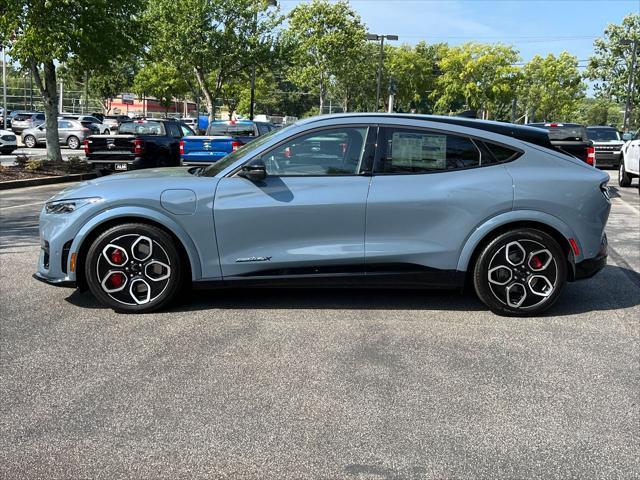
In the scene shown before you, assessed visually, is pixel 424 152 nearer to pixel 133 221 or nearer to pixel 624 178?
pixel 133 221

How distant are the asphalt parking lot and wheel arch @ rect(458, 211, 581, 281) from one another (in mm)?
494

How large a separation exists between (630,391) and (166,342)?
3028mm

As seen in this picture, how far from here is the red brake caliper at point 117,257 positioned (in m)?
5.05

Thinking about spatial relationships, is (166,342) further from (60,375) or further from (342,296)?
(342,296)

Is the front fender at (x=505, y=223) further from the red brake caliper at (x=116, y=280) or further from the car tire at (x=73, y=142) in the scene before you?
the car tire at (x=73, y=142)

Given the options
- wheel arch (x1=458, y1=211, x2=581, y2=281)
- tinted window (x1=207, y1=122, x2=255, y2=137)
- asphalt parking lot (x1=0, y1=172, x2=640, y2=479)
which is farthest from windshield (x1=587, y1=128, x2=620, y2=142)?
wheel arch (x1=458, y1=211, x2=581, y2=281)

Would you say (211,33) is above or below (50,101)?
above

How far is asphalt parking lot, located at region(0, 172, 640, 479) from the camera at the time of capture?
2.99 m

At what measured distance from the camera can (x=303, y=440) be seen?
10.4 ft

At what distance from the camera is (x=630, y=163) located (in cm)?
1664

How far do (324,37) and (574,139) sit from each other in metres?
34.1

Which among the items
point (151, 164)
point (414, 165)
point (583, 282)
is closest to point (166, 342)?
point (414, 165)

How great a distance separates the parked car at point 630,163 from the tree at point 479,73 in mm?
40399

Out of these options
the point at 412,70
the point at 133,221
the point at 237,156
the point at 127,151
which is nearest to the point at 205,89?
the point at 127,151
